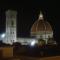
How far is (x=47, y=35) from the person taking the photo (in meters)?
12.3

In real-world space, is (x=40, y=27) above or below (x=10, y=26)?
below

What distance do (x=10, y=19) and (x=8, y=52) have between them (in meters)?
→ 11.2

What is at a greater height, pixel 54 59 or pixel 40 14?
pixel 40 14

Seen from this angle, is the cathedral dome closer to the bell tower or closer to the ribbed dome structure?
the ribbed dome structure

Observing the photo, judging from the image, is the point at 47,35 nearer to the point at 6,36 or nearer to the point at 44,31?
the point at 44,31

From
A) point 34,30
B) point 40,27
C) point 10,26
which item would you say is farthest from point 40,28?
point 10,26

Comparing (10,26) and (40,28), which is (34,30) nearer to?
(40,28)

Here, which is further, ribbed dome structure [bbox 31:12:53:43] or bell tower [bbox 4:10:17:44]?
bell tower [bbox 4:10:17:44]

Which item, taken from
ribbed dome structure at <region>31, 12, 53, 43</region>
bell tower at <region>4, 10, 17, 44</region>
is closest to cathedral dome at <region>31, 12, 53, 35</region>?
ribbed dome structure at <region>31, 12, 53, 43</region>

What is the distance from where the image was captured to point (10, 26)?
1375 cm

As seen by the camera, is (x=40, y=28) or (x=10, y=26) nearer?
(x=40, y=28)

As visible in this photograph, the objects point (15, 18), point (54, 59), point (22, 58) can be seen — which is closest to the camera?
point (54, 59)

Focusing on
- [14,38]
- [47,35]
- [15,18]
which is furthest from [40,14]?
[14,38]

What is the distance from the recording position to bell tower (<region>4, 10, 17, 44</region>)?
1330 centimetres
